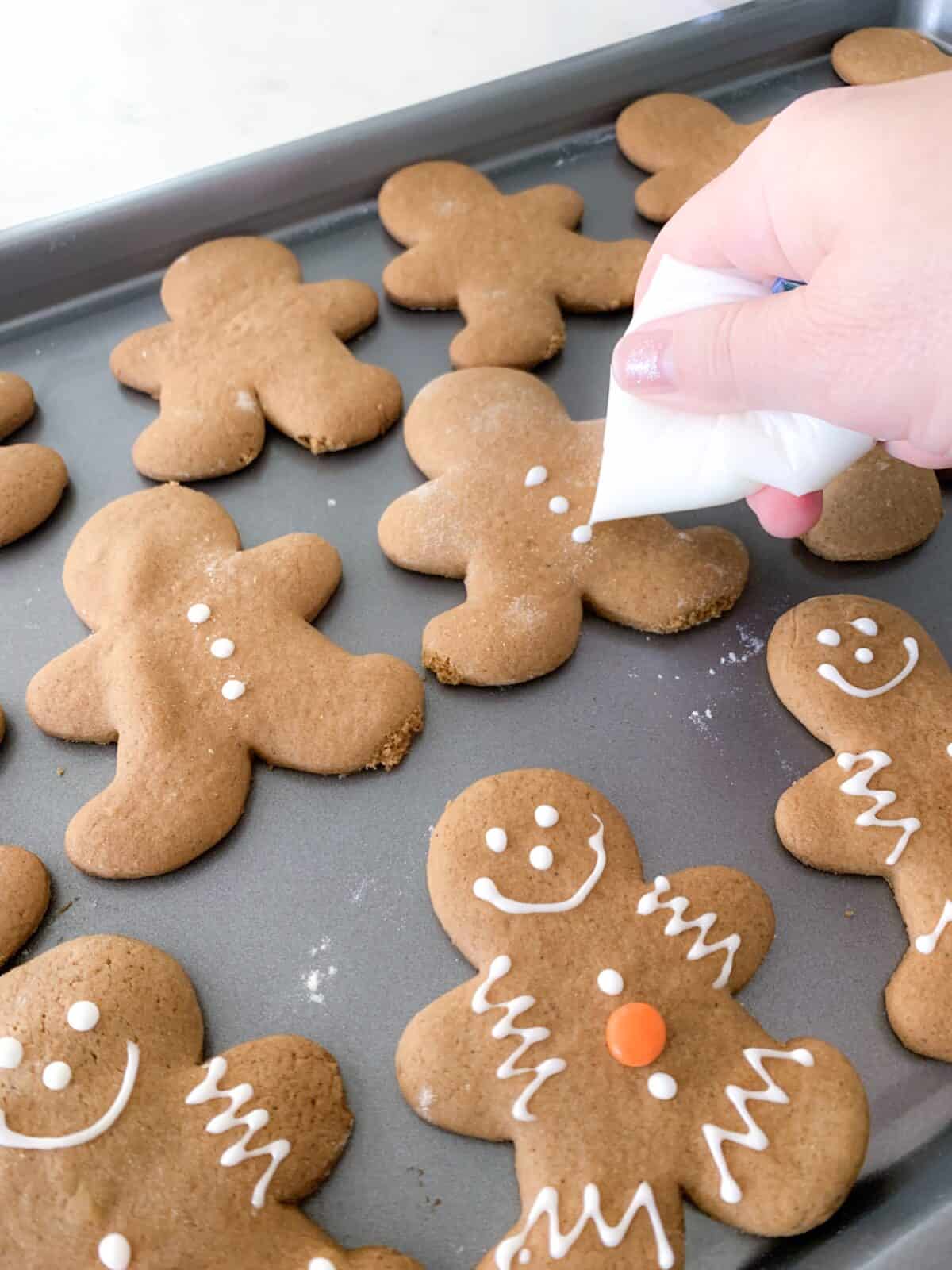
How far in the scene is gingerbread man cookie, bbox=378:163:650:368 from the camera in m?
1.41

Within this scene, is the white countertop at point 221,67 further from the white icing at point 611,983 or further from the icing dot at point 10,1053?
the white icing at point 611,983

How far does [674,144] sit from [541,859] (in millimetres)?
1094

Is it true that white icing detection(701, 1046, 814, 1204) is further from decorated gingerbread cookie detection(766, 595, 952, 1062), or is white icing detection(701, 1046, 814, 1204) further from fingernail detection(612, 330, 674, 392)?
fingernail detection(612, 330, 674, 392)

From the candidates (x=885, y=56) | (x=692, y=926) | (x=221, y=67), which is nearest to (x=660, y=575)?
(x=692, y=926)

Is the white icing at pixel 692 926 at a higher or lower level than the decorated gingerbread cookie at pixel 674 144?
lower

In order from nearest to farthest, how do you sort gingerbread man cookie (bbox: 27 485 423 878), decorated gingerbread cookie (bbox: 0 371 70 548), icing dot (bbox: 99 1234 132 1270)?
icing dot (bbox: 99 1234 132 1270)
gingerbread man cookie (bbox: 27 485 423 878)
decorated gingerbread cookie (bbox: 0 371 70 548)

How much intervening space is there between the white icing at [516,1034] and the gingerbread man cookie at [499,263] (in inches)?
29.6

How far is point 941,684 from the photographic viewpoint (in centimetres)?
112

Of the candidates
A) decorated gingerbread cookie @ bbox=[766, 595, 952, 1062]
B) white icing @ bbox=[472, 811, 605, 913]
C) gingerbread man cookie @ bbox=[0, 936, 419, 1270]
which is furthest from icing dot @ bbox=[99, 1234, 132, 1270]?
decorated gingerbread cookie @ bbox=[766, 595, 952, 1062]

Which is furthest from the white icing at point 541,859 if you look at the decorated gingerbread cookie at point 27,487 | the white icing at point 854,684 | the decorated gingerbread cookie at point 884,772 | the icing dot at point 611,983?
the decorated gingerbread cookie at point 27,487

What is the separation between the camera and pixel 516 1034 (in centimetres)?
94

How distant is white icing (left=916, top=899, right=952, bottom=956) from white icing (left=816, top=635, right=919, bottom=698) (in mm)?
217

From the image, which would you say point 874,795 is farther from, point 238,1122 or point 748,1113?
point 238,1122

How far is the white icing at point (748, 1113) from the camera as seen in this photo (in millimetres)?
878
